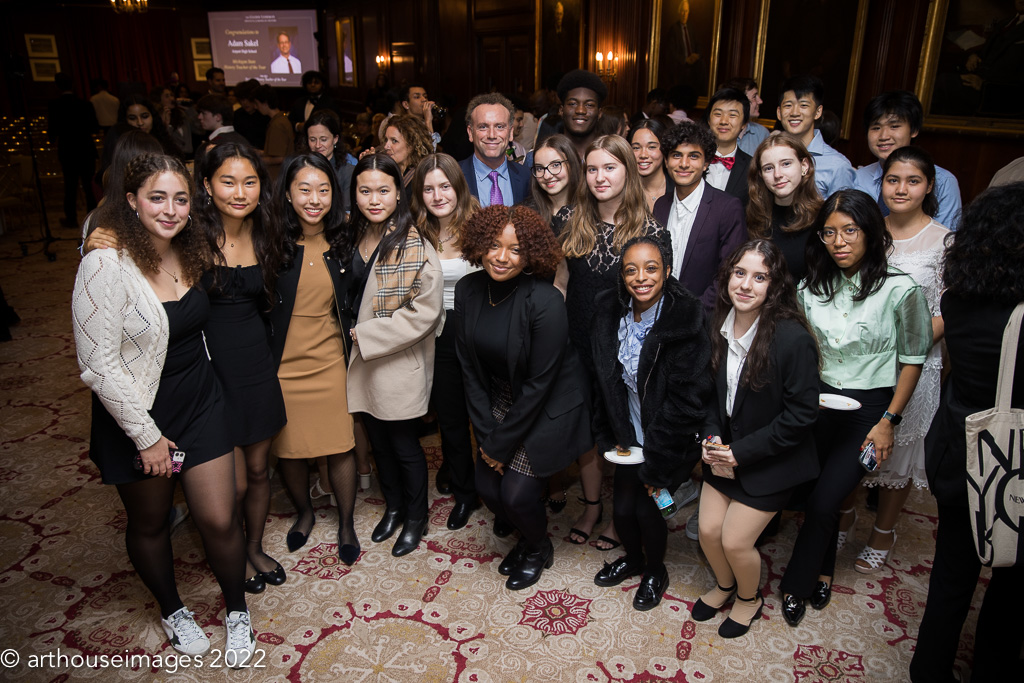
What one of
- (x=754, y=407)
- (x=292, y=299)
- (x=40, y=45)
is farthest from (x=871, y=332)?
(x=40, y=45)

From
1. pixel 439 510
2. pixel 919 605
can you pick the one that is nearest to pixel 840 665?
pixel 919 605

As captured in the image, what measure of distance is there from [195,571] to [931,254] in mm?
3773

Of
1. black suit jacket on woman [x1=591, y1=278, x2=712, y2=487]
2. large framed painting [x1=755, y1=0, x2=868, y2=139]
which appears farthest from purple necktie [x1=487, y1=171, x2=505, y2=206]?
large framed painting [x1=755, y1=0, x2=868, y2=139]

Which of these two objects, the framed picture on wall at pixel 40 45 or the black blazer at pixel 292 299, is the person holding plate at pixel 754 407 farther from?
the framed picture on wall at pixel 40 45

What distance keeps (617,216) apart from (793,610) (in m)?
1.92

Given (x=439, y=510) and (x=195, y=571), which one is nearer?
(x=195, y=571)

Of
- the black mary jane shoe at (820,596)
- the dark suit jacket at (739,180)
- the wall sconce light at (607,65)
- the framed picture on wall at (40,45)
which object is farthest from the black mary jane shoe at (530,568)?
the framed picture on wall at (40,45)

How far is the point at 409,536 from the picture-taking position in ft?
11.1

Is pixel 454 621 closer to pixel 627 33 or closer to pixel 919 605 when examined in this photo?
pixel 919 605

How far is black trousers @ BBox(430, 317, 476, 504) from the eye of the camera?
336 cm

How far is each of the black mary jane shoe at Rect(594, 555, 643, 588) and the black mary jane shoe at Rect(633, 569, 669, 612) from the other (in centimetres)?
10

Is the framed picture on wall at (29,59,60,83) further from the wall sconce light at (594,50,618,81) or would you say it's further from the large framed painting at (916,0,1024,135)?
the large framed painting at (916,0,1024,135)

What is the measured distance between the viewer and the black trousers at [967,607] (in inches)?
87.0

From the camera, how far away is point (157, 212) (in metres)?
2.38
